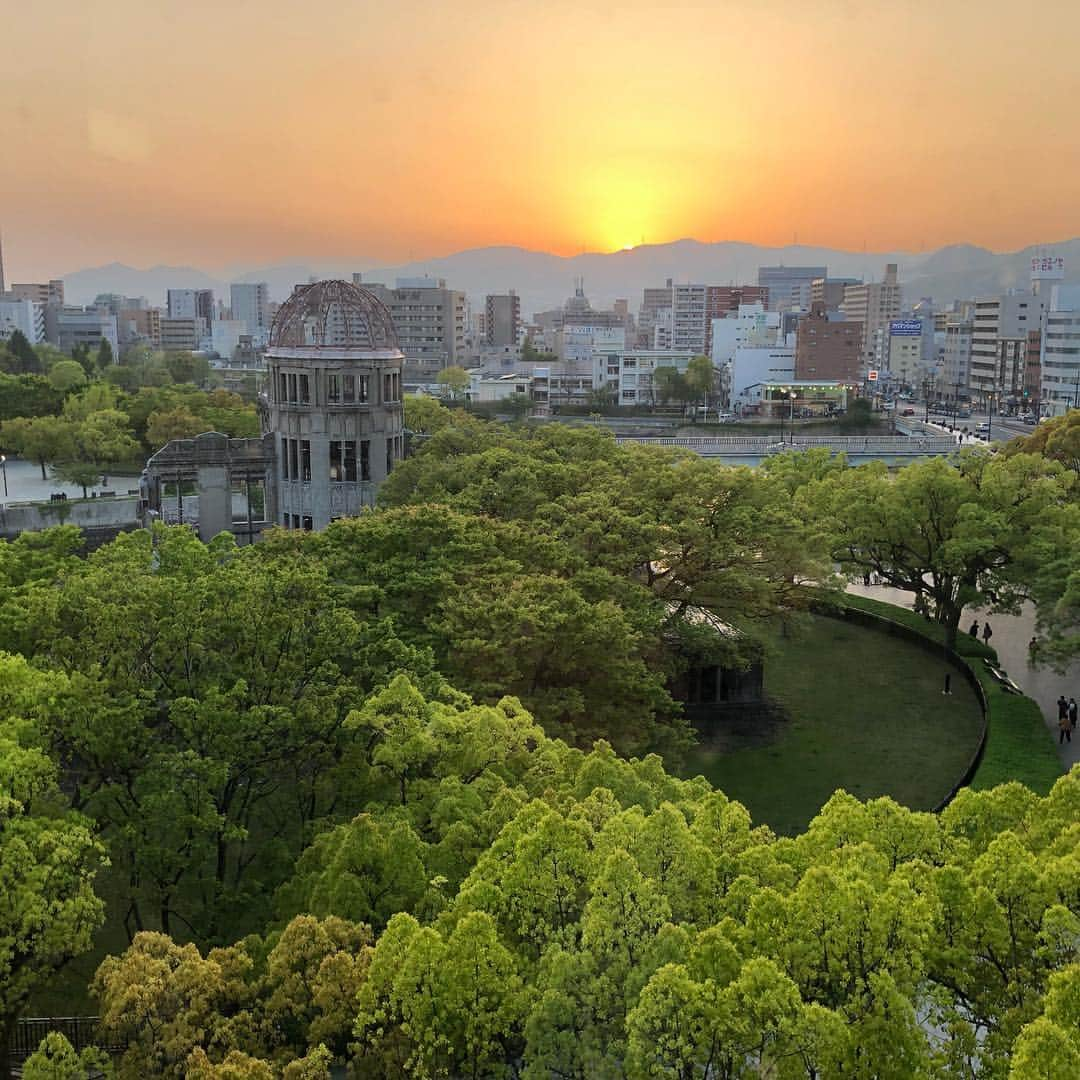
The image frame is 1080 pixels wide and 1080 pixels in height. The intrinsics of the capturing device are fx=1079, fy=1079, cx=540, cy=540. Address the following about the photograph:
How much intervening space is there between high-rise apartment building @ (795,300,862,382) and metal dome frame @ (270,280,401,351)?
118 m

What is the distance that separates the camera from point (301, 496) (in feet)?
154

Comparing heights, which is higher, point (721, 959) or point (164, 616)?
point (164, 616)

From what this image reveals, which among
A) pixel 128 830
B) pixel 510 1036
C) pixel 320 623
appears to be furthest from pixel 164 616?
pixel 510 1036

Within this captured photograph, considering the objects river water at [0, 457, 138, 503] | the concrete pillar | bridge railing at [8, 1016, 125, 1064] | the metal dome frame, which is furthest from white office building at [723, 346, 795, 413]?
bridge railing at [8, 1016, 125, 1064]

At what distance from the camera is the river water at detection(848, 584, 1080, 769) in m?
32.2

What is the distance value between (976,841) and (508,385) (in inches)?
4694

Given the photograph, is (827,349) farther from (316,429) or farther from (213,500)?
(213,500)

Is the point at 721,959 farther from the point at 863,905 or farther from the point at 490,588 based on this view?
the point at 490,588

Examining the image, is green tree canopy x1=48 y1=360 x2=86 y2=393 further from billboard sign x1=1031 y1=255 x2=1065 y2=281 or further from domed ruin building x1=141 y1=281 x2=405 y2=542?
billboard sign x1=1031 y1=255 x2=1065 y2=281

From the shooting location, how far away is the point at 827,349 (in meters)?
156

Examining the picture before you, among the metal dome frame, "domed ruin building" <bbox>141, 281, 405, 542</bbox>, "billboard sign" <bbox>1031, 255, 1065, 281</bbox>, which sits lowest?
"domed ruin building" <bbox>141, 281, 405, 542</bbox>

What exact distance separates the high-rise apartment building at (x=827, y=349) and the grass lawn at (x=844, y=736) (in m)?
120

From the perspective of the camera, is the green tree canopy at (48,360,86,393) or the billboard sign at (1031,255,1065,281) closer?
the green tree canopy at (48,360,86,393)

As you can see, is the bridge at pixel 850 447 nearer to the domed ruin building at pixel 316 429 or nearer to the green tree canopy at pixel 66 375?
the domed ruin building at pixel 316 429
